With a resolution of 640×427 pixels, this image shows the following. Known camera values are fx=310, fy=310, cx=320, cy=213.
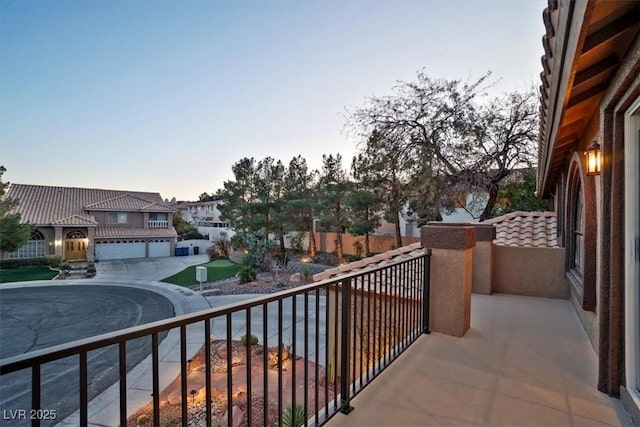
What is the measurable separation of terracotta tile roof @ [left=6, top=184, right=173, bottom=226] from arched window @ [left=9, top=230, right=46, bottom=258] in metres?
0.87

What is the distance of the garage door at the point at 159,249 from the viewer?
910 inches

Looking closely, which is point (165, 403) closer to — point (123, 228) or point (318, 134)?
point (318, 134)

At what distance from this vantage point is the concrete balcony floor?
194cm

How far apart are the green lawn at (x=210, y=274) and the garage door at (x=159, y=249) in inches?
219

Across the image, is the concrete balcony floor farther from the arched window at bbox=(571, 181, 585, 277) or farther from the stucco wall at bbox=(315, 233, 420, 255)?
the stucco wall at bbox=(315, 233, 420, 255)

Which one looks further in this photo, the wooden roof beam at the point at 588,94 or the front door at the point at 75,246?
the front door at the point at 75,246

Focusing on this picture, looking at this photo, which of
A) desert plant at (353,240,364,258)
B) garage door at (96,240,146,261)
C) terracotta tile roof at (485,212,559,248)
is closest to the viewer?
terracotta tile roof at (485,212,559,248)

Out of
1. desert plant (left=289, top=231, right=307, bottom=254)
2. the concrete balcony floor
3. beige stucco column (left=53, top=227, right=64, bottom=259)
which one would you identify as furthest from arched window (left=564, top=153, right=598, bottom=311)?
beige stucco column (left=53, top=227, right=64, bottom=259)

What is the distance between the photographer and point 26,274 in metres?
16.6

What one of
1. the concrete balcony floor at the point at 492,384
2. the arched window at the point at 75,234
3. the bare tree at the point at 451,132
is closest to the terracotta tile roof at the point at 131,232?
the arched window at the point at 75,234

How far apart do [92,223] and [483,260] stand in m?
23.6

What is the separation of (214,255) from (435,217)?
16.5 m

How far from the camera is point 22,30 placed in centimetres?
677

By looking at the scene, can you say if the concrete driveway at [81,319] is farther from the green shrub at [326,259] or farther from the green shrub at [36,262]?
the green shrub at [326,259]
